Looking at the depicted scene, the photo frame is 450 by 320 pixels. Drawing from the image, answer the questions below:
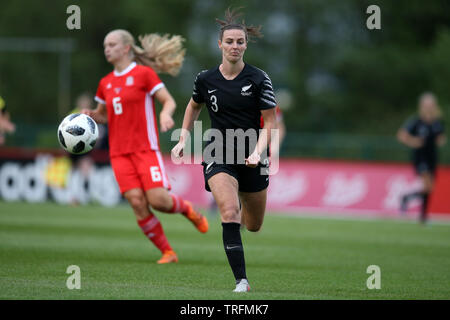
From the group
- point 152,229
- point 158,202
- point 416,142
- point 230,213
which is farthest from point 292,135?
point 230,213

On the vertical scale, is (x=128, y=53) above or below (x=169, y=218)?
above

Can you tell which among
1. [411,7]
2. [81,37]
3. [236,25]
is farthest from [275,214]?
[81,37]

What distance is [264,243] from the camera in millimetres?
13234

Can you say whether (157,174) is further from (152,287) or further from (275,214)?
(275,214)

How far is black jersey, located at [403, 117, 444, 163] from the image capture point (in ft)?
63.2

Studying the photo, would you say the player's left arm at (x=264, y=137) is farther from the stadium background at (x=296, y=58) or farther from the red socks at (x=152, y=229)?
the stadium background at (x=296, y=58)

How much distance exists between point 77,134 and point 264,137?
Answer: 2543 mm

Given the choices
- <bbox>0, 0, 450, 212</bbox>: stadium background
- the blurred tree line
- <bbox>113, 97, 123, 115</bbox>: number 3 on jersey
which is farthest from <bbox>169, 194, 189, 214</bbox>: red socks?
the blurred tree line

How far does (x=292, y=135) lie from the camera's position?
26.6 meters

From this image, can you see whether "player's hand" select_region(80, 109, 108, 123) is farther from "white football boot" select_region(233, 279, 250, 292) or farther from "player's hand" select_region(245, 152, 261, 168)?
"white football boot" select_region(233, 279, 250, 292)

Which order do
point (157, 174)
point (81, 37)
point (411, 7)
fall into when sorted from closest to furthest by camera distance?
point (157, 174), point (411, 7), point (81, 37)

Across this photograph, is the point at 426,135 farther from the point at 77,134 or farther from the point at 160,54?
the point at 77,134

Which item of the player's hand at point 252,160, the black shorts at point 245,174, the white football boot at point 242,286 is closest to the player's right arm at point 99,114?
the black shorts at point 245,174

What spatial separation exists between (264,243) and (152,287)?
18.6 feet
